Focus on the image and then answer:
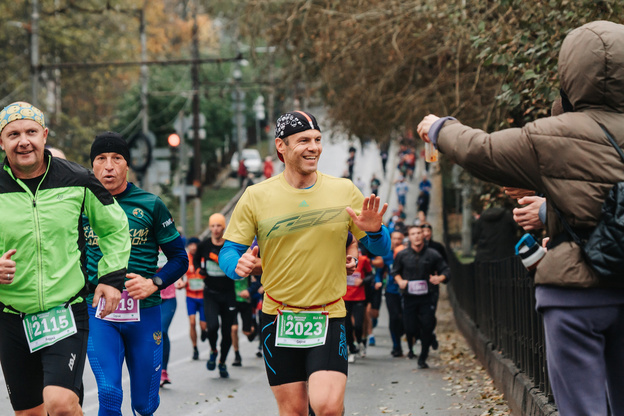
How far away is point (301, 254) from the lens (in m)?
5.64

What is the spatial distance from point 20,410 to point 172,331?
13.3m

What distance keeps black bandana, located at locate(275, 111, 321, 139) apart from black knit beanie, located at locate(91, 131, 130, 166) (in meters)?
1.55

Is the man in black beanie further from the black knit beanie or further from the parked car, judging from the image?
the parked car

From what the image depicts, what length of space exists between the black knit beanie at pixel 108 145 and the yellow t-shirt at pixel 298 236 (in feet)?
4.83

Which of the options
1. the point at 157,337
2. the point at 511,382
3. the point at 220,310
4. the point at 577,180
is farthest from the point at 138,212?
the point at 220,310

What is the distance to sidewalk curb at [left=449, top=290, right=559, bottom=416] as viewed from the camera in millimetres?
7355

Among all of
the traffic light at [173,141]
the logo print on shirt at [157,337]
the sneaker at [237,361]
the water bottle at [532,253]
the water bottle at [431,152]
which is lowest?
the sneaker at [237,361]

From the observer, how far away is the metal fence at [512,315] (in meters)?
7.89

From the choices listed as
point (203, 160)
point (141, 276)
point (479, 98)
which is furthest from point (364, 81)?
point (203, 160)

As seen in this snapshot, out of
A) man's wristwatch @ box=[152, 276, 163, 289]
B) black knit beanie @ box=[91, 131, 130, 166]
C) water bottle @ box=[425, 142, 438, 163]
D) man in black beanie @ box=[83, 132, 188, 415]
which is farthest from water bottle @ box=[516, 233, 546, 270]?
black knit beanie @ box=[91, 131, 130, 166]

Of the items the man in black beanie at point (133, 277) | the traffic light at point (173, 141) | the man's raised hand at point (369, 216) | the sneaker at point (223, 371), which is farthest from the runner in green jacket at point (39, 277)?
the traffic light at point (173, 141)

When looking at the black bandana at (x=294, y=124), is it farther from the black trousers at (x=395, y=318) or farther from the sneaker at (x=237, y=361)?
the black trousers at (x=395, y=318)

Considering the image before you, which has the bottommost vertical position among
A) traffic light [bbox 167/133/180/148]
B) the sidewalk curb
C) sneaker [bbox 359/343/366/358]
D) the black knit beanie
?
sneaker [bbox 359/343/366/358]

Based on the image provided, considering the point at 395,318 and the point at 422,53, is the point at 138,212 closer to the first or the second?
the point at 395,318
